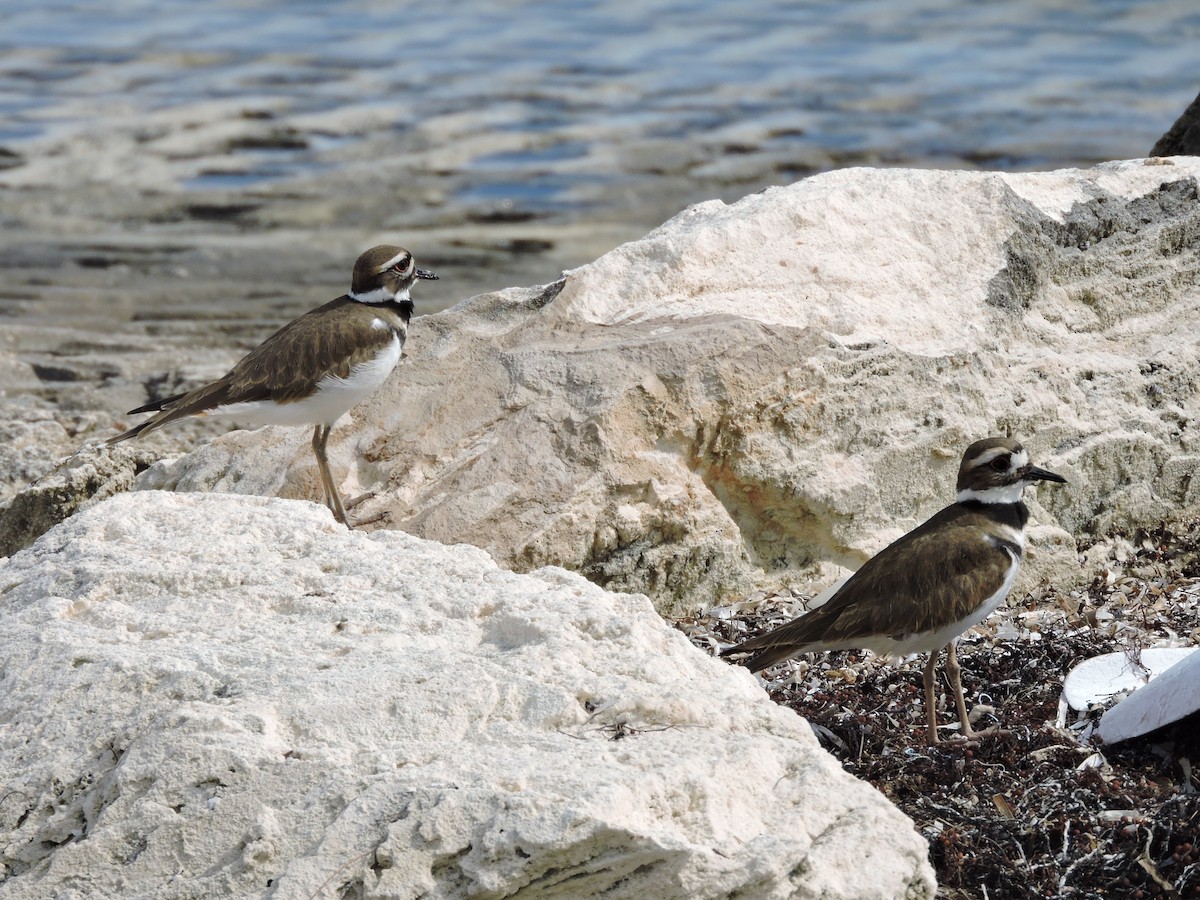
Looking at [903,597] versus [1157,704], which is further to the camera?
[903,597]

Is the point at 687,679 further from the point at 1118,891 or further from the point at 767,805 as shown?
the point at 1118,891

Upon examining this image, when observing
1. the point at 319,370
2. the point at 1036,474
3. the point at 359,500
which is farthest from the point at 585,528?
the point at 1036,474

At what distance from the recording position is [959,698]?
539 centimetres

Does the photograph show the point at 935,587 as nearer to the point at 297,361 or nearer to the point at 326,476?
the point at 326,476

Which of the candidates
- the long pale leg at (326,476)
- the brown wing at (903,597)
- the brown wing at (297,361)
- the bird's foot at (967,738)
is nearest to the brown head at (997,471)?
the brown wing at (903,597)

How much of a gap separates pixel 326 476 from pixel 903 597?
2.39 m

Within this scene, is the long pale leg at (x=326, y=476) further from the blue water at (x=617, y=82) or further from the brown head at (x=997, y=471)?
the blue water at (x=617, y=82)

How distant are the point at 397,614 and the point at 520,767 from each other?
33.1 inches

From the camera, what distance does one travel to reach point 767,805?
365 centimetres

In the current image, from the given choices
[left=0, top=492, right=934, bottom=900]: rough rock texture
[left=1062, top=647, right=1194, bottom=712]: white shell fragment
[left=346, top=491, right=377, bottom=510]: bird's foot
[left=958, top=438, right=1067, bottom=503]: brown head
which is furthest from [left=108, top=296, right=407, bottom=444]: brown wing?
[left=1062, top=647, right=1194, bottom=712]: white shell fragment

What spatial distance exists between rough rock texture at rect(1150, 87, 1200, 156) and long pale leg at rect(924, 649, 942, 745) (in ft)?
15.8

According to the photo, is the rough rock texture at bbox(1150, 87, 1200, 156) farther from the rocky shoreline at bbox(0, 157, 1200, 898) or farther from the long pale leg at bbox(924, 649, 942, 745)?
the long pale leg at bbox(924, 649, 942, 745)

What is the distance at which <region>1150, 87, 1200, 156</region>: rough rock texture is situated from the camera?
29.7 feet

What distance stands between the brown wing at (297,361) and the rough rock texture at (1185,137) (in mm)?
4874
